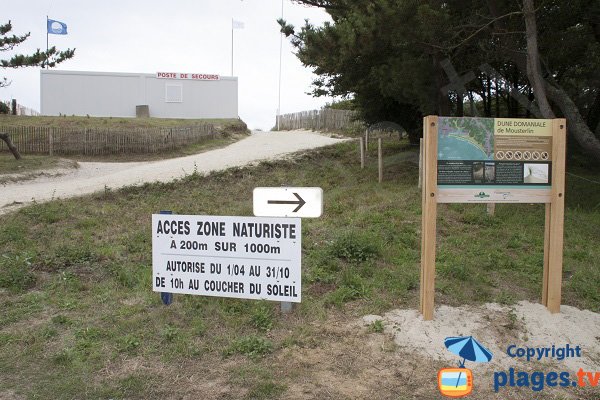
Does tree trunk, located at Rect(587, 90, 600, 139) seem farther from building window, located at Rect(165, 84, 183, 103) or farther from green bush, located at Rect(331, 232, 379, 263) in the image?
building window, located at Rect(165, 84, 183, 103)

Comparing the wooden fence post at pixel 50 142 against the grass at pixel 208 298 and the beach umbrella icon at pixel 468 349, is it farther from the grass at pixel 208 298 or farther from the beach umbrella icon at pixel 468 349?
the beach umbrella icon at pixel 468 349

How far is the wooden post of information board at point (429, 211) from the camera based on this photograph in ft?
15.8

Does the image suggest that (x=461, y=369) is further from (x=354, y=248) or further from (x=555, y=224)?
(x=354, y=248)

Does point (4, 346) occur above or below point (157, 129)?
below

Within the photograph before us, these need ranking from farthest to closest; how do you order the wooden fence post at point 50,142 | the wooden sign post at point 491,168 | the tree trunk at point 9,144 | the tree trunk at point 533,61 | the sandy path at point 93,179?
the wooden fence post at point 50,142, the tree trunk at point 9,144, the sandy path at point 93,179, the tree trunk at point 533,61, the wooden sign post at point 491,168

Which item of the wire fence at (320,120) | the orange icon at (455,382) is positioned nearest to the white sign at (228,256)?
the orange icon at (455,382)

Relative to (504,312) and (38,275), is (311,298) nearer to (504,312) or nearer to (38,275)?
(504,312)

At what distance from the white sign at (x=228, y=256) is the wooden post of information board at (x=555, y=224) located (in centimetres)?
241

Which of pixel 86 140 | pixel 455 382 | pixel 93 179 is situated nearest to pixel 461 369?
pixel 455 382

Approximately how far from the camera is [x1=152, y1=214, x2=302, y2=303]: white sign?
4.96 meters

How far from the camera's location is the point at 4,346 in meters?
4.61

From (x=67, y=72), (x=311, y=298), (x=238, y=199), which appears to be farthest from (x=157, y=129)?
(x=311, y=298)

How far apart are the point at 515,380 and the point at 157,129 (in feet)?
67.4

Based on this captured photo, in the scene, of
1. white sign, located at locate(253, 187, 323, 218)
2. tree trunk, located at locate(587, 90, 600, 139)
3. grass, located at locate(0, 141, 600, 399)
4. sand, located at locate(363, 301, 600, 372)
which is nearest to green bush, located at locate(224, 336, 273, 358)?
grass, located at locate(0, 141, 600, 399)
